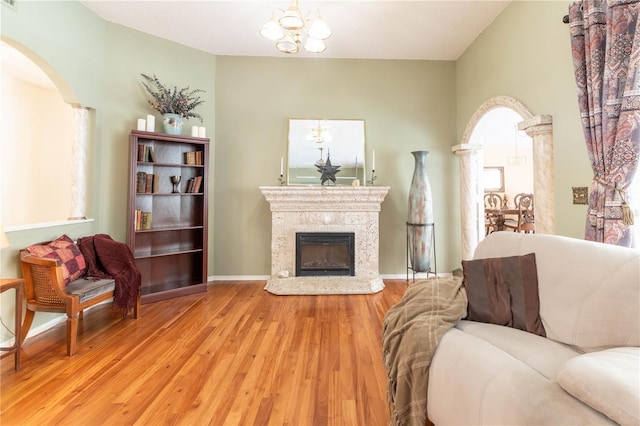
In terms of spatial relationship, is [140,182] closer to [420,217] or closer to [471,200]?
Answer: [420,217]

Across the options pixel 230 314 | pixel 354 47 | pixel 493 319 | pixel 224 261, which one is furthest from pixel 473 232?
pixel 224 261

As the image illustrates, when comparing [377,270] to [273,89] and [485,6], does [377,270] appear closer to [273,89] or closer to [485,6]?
[273,89]

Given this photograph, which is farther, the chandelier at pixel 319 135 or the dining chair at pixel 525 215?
the dining chair at pixel 525 215

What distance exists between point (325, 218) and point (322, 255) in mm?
550

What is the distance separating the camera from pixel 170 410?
5.05 feet

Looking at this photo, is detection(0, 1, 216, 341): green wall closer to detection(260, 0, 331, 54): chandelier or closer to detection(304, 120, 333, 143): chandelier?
detection(304, 120, 333, 143): chandelier

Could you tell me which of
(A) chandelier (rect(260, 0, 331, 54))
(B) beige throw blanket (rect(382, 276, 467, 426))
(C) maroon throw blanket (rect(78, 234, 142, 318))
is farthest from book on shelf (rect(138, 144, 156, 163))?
(B) beige throw blanket (rect(382, 276, 467, 426))

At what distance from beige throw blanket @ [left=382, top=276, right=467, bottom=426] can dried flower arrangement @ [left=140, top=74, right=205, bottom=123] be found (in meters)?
3.51

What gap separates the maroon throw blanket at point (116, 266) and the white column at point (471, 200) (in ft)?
13.2

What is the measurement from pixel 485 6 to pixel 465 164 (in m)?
1.84

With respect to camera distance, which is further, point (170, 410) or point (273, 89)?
point (273, 89)

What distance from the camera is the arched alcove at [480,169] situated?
8.05ft

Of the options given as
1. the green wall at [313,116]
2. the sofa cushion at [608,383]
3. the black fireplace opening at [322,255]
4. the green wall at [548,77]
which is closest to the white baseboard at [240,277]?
the green wall at [313,116]

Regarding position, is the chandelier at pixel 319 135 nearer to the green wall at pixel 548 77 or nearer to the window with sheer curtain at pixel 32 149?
the green wall at pixel 548 77
